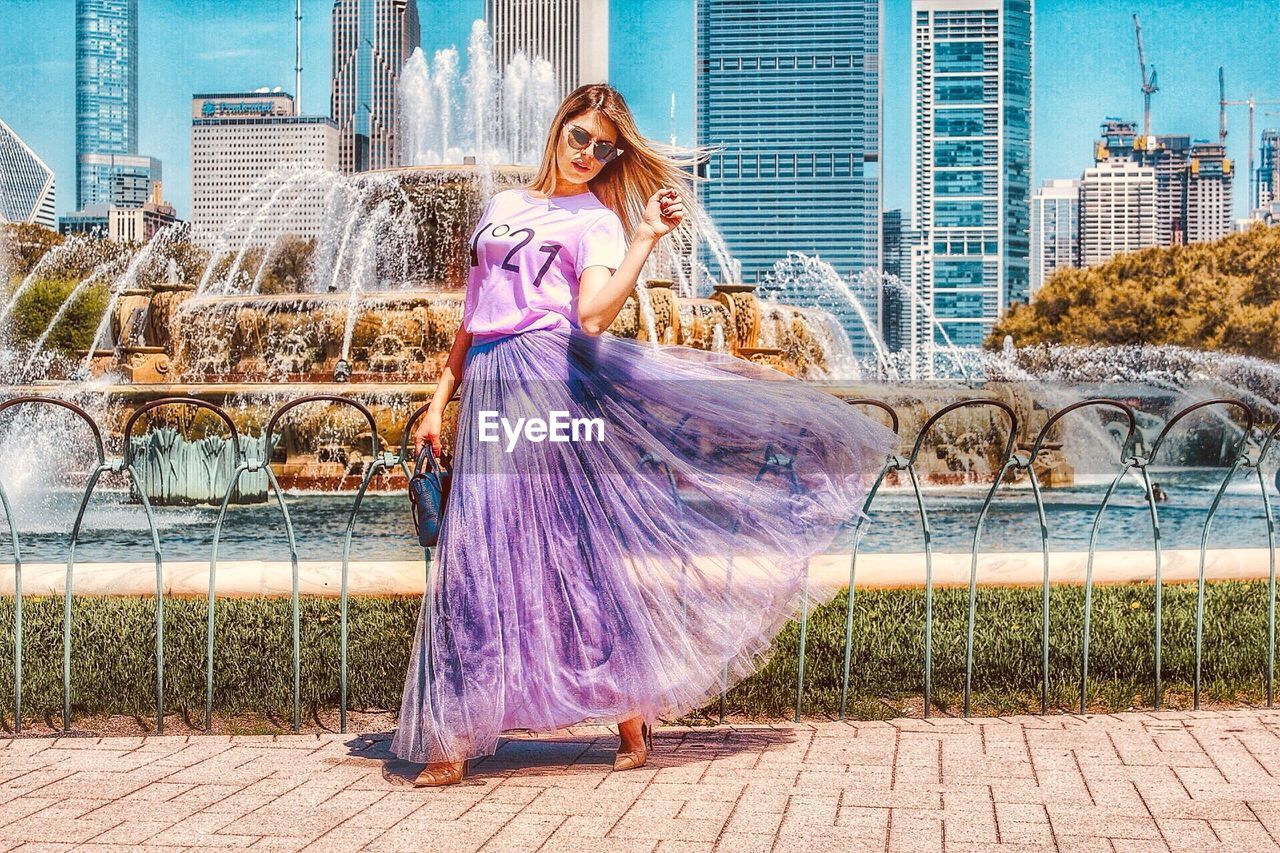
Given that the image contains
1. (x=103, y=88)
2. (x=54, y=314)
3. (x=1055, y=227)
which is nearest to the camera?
(x=54, y=314)

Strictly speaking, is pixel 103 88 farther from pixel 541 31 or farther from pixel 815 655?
pixel 815 655

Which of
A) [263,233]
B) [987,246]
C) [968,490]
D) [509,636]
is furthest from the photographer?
[987,246]

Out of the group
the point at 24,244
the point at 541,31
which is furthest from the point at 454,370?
the point at 24,244

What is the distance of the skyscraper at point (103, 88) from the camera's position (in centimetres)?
5825

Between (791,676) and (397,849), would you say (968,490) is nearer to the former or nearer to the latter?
(791,676)

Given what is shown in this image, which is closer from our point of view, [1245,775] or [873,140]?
[1245,775]

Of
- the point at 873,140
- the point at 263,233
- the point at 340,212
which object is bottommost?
the point at 340,212

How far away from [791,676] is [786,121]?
359 feet

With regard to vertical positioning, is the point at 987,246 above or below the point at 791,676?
above

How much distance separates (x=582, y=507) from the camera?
362 cm

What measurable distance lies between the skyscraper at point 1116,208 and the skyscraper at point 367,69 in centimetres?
8922

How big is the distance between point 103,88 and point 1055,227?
130768 mm

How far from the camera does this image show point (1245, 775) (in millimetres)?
3738

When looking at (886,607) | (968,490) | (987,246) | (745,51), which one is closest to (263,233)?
(745,51)
